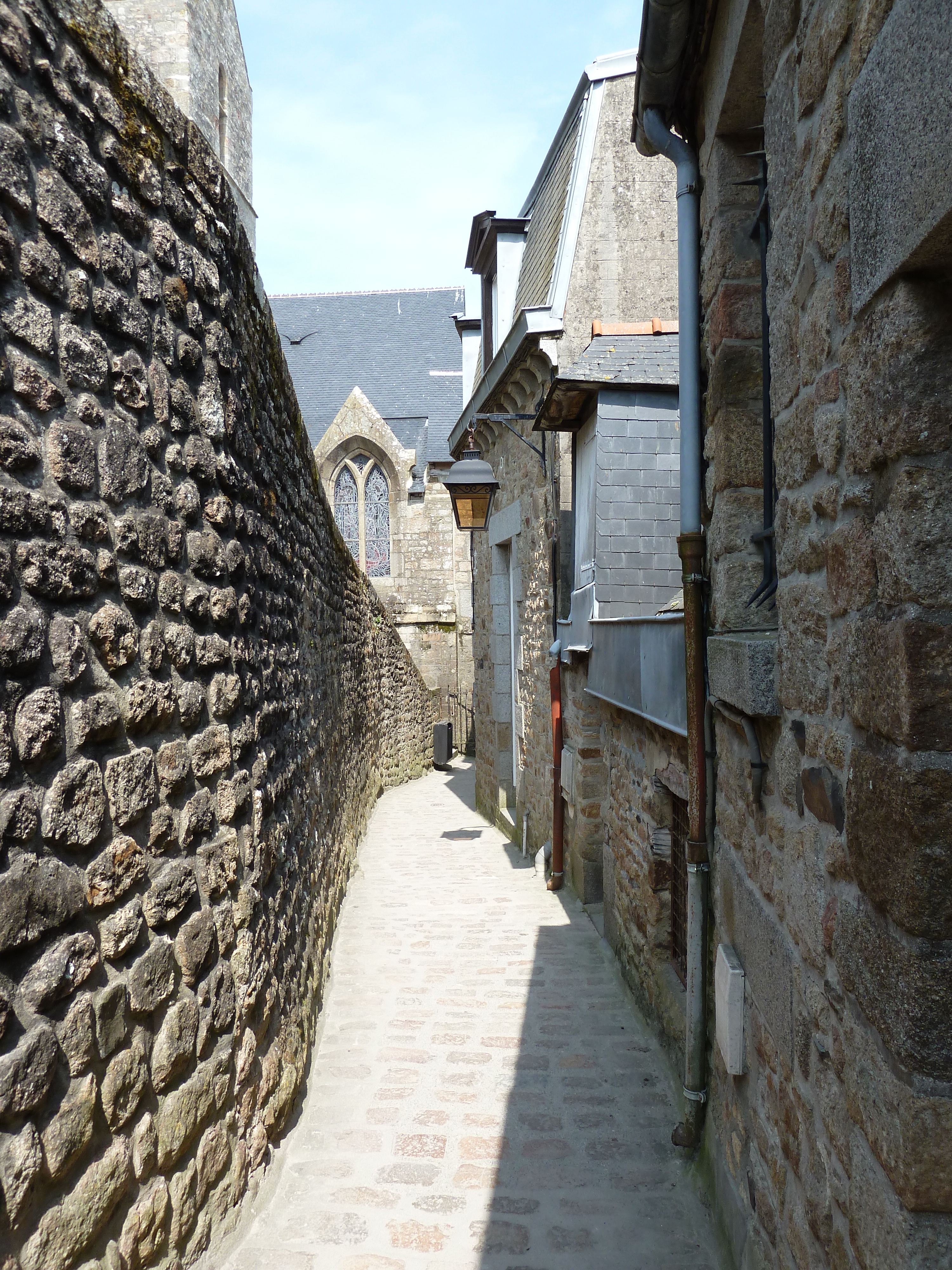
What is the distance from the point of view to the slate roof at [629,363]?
5461mm

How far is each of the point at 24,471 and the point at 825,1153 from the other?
194 cm

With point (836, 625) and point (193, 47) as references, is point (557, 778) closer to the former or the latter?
point (836, 625)

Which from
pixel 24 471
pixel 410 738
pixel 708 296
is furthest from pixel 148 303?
pixel 410 738

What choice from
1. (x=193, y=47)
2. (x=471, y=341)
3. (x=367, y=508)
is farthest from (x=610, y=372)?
(x=193, y=47)

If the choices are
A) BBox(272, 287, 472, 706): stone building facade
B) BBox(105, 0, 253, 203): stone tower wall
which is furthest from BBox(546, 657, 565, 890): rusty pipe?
BBox(105, 0, 253, 203): stone tower wall

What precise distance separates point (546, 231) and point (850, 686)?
7.61 metres

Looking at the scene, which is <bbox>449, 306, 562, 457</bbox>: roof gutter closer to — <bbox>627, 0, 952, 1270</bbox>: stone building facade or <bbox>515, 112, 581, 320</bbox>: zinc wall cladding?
<bbox>515, 112, 581, 320</bbox>: zinc wall cladding

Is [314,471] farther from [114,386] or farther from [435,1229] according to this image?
[435,1229]

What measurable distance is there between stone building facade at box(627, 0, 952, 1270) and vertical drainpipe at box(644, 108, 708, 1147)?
0.21 metres

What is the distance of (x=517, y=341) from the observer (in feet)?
24.1

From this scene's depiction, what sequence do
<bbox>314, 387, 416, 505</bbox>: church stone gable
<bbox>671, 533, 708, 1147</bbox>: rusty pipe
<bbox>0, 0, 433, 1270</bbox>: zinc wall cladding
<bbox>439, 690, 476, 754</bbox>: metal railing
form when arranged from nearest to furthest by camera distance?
Answer: 1. <bbox>0, 0, 433, 1270</bbox>: zinc wall cladding
2. <bbox>671, 533, 708, 1147</bbox>: rusty pipe
3. <bbox>439, 690, 476, 754</bbox>: metal railing
4. <bbox>314, 387, 416, 505</bbox>: church stone gable

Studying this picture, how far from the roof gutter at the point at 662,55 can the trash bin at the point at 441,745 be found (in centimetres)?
1371

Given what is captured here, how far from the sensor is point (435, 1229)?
295cm

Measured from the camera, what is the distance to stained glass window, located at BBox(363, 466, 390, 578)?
20.3 meters
